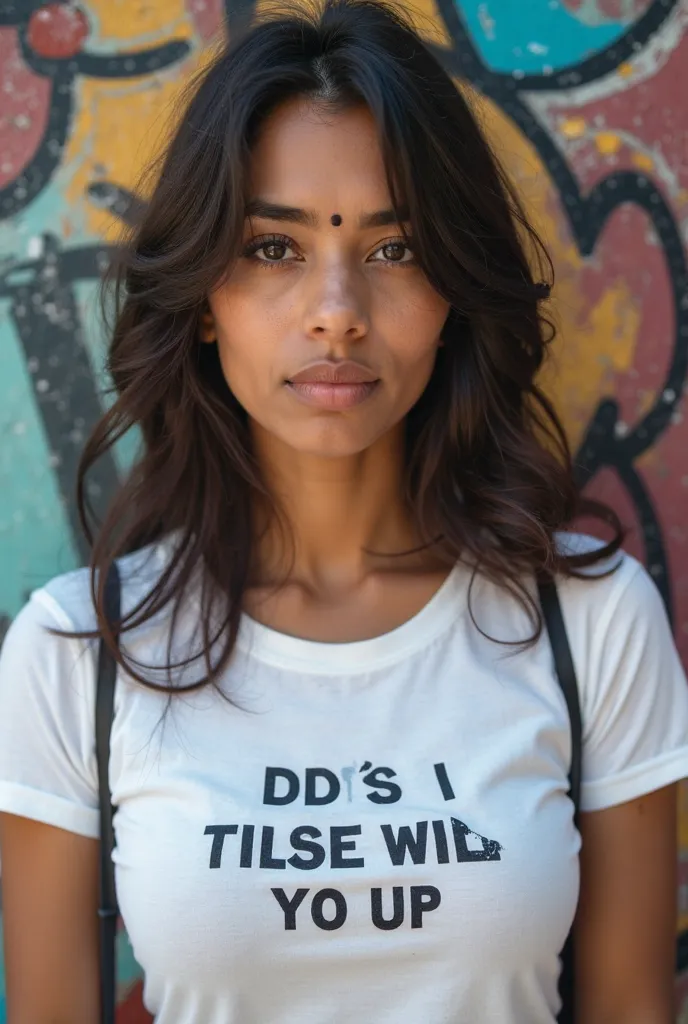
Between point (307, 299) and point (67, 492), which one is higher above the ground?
point (307, 299)

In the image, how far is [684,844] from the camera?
7.75 feet

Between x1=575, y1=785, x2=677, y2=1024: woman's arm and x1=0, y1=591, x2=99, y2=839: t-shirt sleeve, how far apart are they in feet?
2.60

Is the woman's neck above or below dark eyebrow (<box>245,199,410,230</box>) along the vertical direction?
below

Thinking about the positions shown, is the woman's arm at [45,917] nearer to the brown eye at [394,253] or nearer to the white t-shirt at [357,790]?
the white t-shirt at [357,790]

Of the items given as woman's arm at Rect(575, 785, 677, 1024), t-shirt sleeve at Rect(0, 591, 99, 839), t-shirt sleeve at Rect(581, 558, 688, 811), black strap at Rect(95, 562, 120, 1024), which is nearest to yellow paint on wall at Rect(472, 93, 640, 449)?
t-shirt sleeve at Rect(581, 558, 688, 811)

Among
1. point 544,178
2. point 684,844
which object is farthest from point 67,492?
point 684,844

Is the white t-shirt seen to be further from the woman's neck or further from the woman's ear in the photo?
the woman's ear

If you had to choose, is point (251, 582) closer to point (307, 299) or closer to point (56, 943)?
point (307, 299)

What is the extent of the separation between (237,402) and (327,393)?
1.12 feet

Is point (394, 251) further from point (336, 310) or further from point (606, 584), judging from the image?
point (606, 584)

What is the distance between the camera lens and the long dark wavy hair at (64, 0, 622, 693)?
1.66 meters

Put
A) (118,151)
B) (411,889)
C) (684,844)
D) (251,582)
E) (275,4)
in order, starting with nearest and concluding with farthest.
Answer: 1. (411,889)
2. (251,582)
3. (275,4)
4. (118,151)
5. (684,844)

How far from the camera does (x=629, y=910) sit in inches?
71.1

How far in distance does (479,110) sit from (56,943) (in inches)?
65.2
